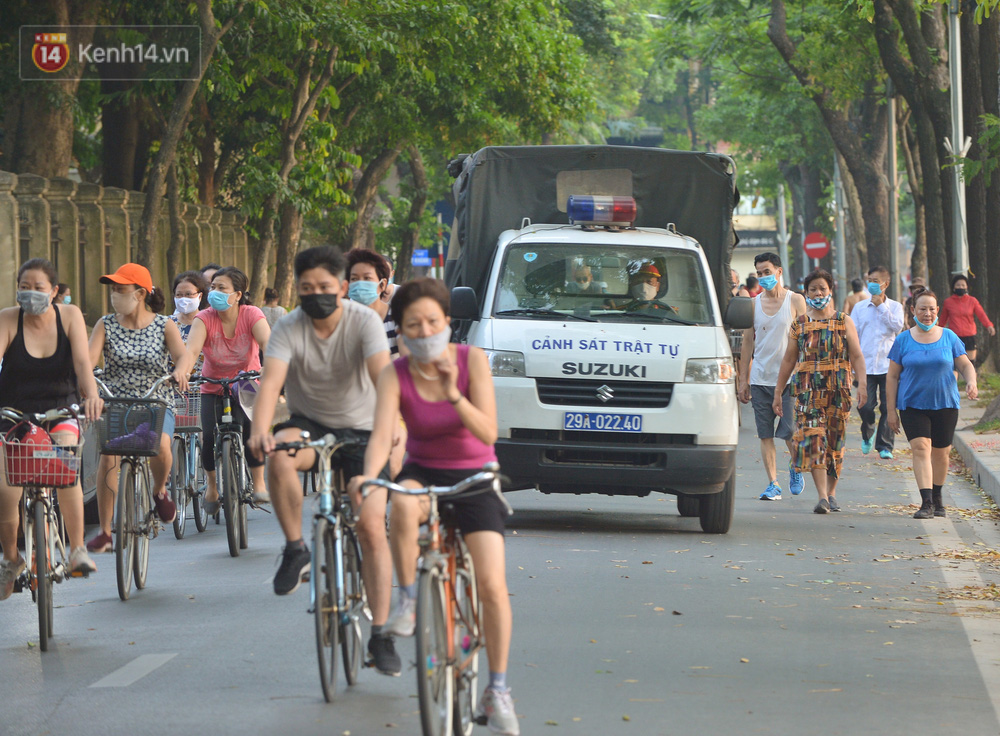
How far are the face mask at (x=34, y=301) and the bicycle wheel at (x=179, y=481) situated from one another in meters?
2.86

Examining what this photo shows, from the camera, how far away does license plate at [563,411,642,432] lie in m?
10.5

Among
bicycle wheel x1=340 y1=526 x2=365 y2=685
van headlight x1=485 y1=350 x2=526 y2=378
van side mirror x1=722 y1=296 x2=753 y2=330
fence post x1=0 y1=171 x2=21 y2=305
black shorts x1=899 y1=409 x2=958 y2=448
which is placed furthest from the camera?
fence post x1=0 y1=171 x2=21 y2=305

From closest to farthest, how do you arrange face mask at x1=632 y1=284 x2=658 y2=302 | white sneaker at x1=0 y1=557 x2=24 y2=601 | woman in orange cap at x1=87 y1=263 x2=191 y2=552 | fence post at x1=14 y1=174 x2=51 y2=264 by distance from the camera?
white sneaker at x1=0 y1=557 x2=24 y2=601 → woman in orange cap at x1=87 y1=263 x2=191 y2=552 → face mask at x1=632 y1=284 x2=658 y2=302 → fence post at x1=14 y1=174 x2=51 y2=264

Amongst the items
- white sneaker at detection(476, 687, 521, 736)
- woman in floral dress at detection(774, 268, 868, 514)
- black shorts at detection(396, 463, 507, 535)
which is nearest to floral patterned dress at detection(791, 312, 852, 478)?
woman in floral dress at detection(774, 268, 868, 514)

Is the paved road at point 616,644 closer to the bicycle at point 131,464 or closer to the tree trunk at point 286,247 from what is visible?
the bicycle at point 131,464

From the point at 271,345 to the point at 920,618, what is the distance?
3.60 meters

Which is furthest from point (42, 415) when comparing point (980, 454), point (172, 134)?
point (172, 134)

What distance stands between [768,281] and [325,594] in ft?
27.1

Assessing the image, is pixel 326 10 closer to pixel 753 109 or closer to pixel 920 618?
pixel 920 618

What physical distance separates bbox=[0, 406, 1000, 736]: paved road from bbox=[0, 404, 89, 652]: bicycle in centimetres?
28

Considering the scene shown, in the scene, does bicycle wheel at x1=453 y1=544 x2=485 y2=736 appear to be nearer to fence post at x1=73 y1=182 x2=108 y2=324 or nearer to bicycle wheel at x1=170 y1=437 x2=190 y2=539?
bicycle wheel at x1=170 y1=437 x2=190 y2=539

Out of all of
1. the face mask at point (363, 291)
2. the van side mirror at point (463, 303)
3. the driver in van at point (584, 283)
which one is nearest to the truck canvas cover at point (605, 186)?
the driver in van at point (584, 283)

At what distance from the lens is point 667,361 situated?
1062 centimetres

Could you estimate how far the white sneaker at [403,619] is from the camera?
5.35 meters
